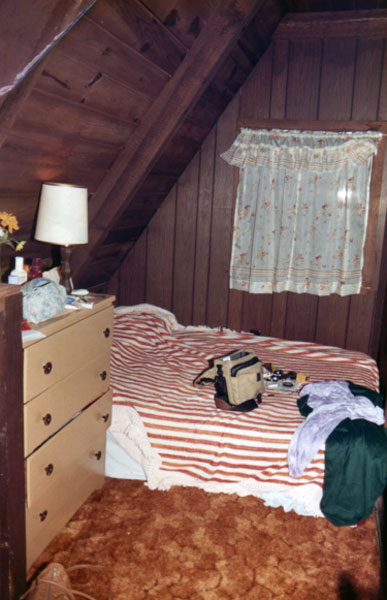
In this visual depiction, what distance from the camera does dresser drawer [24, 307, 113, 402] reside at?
1.94m

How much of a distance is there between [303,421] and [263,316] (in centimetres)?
173

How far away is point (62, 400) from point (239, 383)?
895mm

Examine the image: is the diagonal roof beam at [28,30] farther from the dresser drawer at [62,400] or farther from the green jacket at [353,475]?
the green jacket at [353,475]

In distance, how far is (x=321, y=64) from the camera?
378 cm

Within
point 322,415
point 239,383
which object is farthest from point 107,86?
point 322,415

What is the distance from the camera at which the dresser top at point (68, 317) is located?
2.01m

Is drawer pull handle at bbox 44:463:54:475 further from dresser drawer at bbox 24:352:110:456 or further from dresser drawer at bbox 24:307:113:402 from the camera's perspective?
dresser drawer at bbox 24:307:113:402

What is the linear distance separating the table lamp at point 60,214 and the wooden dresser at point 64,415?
0.32m

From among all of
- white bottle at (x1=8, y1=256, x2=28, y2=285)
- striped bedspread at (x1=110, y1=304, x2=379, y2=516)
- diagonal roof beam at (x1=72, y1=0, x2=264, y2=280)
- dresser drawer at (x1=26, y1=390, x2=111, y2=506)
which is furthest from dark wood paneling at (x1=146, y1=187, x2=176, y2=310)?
white bottle at (x1=8, y1=256, x2=28, y2=285)

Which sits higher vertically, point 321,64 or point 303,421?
point 321,64

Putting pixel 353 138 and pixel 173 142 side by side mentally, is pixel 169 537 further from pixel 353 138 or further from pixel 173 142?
pixel 353 138

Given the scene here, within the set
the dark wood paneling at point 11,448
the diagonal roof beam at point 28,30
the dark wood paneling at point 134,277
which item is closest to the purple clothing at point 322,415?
the dark wood paneling at point 11,448

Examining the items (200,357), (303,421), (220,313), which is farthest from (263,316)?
(303,421)

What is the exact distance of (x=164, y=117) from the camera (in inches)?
114
